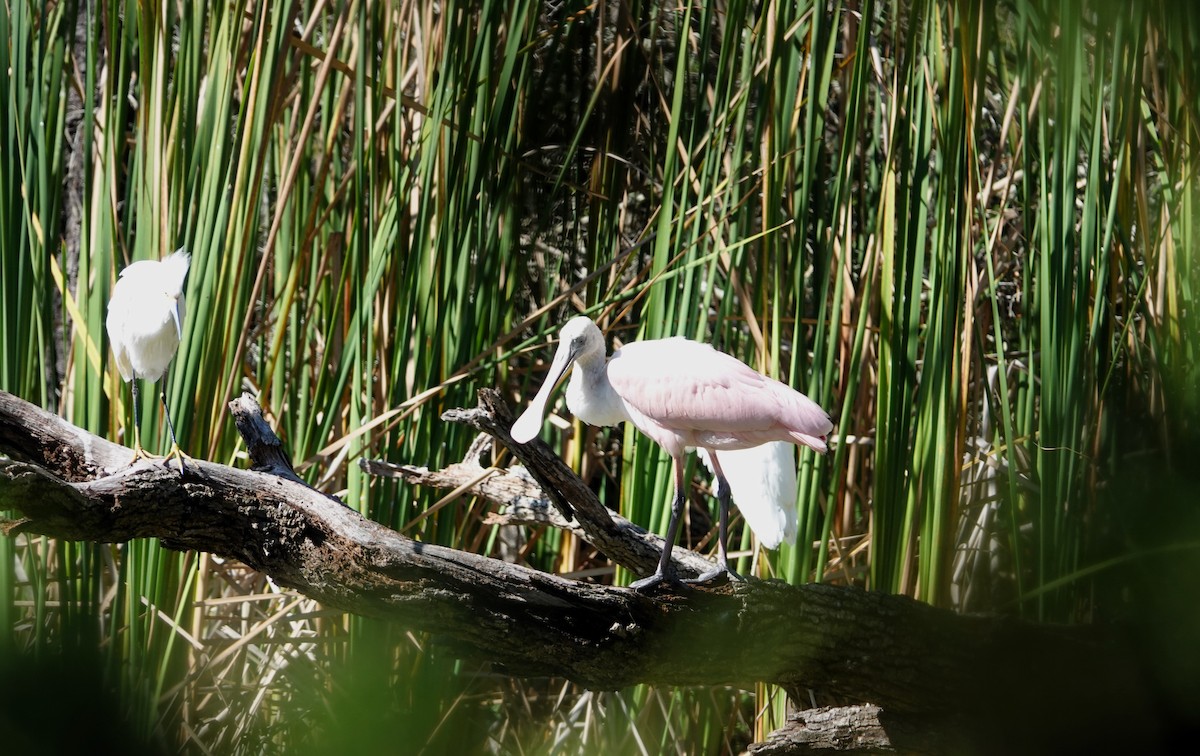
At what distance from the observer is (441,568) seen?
137 centimetres

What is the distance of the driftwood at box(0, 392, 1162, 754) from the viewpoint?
4.24 feet

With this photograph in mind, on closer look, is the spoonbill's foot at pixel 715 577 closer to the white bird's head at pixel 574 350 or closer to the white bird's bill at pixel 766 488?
the white bird's bill at pixel 766 488

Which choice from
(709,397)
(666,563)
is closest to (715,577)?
(666,563)

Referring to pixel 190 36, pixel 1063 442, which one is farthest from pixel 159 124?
pixel 1063 442

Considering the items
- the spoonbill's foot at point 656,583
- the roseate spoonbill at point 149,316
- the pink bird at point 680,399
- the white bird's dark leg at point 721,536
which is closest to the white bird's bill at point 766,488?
the white bird's dark leg at point 721,536

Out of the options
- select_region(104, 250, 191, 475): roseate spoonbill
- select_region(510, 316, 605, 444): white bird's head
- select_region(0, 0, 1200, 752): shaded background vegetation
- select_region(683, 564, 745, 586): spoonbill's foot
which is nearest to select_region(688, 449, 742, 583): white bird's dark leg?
select_region(683, 564, 745, 586): spoonbill's foot

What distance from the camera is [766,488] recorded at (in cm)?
227

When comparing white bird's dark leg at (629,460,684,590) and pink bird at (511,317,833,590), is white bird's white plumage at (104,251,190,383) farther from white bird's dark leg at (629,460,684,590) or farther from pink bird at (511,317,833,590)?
white bird's dark leg at (629,460,684,590)

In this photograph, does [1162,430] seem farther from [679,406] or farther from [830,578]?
[830,578]

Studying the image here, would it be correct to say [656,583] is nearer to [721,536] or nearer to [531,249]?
[721,536]

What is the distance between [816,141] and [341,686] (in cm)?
169

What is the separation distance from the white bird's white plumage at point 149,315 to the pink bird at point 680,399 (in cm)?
60

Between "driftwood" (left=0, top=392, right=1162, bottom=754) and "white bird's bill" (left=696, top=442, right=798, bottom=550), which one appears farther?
"white bird's bill" (left=696, top=442, right=798, bottom=550)

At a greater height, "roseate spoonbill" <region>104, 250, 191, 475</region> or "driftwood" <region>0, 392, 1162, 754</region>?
"roseate spoonbill" <region>104, 250, 191, 475</region>
